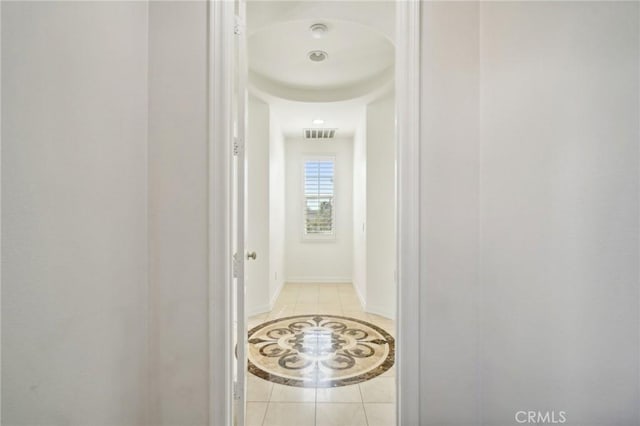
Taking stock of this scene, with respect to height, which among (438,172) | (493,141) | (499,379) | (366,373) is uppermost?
(493,141)

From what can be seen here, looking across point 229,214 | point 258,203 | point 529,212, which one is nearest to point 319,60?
point 258,203

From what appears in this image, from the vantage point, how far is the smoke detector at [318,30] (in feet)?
8.25

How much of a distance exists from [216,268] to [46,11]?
1022 mm

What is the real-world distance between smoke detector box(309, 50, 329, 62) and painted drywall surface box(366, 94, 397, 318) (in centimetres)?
107

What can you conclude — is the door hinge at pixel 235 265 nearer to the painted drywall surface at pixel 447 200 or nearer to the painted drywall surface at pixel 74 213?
the painted drywall surface at pixel 74 213

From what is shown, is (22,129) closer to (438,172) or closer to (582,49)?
(438,172)

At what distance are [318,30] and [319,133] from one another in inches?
118

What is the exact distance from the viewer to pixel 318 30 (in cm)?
255

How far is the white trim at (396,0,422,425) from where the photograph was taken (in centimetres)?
146

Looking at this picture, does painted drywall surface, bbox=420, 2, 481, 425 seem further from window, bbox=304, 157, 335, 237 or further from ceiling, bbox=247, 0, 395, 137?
window, bbox=304, 157, 335, 237

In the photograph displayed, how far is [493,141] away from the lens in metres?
Answer: 1.40

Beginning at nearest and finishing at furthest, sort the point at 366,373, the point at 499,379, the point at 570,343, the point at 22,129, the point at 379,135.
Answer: the point at 22,129, the point at 570,343, the point at 499,379, the point at 366,373, the point at 379,135

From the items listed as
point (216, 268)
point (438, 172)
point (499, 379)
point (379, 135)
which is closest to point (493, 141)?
point (438, 172)

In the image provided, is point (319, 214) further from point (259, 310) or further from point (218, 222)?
point (218, 222)
